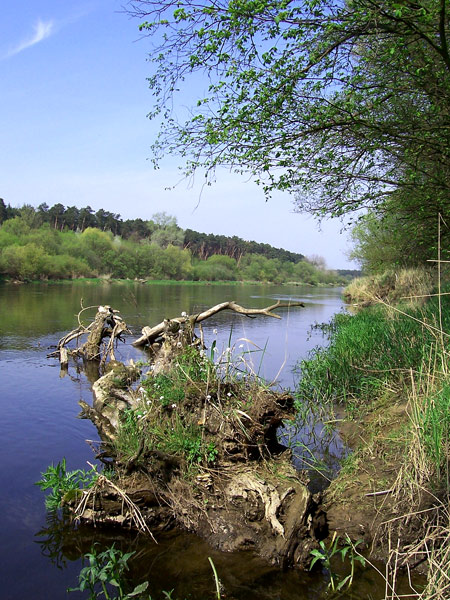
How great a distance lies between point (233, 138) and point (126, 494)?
604 centimetres

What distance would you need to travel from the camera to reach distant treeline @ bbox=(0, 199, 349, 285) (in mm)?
64812

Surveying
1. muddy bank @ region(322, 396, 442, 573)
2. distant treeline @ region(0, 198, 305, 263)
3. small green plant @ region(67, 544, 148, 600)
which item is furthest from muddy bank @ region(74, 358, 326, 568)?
distant treeline @ region(0, 198, 305, 263)

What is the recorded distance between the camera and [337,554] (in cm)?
484

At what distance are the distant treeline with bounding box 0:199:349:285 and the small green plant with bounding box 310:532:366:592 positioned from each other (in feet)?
193

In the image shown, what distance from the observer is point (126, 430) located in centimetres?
602

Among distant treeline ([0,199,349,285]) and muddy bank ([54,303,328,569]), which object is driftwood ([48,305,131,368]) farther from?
distant treeline ([0,199,349,285])

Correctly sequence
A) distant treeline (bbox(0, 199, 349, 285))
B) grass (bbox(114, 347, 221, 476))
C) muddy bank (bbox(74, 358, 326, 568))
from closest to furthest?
muddy bank (bbox(74, 358, 326, 568))
grass (bbox(114, 347, 221, 476))
distant treeline (bbox(0, 199, 349, 285))

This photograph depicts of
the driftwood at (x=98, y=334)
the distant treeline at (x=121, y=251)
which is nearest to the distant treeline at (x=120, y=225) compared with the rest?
the distant treeline at (x=121, y=251)

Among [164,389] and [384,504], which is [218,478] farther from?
[384,504]

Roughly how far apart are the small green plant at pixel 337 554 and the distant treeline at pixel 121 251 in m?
58.8

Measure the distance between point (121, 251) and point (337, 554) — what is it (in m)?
→ 82.6

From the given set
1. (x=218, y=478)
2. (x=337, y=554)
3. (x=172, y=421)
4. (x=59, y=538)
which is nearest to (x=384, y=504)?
(x=337, y=554)

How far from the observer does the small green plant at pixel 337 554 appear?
4.38 meters

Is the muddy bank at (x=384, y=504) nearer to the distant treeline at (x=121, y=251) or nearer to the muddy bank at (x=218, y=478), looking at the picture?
the muddy bank at (x=218, y=478)
